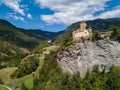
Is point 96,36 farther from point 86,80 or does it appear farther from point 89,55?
point 86,80

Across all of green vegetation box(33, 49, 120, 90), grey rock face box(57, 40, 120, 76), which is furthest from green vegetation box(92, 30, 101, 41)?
green vegetation box(33, 49, 120, 90)

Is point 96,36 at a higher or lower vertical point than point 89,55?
higher

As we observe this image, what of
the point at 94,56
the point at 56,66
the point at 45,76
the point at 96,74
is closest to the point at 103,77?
the point at 96,74

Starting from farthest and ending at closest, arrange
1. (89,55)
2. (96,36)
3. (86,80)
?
(89,55) → (96,36) → (86,80)

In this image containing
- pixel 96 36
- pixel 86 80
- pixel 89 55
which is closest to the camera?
pixel 86 80

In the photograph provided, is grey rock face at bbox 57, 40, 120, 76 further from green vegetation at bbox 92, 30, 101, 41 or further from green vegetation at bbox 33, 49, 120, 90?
green vegetation at bbox 33, 49, 120, 90

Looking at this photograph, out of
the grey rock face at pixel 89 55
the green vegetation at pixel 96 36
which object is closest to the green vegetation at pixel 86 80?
the grey rock face at pixel 89 55

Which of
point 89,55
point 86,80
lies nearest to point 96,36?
point 89,55

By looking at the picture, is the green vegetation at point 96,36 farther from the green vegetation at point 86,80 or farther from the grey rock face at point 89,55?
the green vegetation at point 86,80
